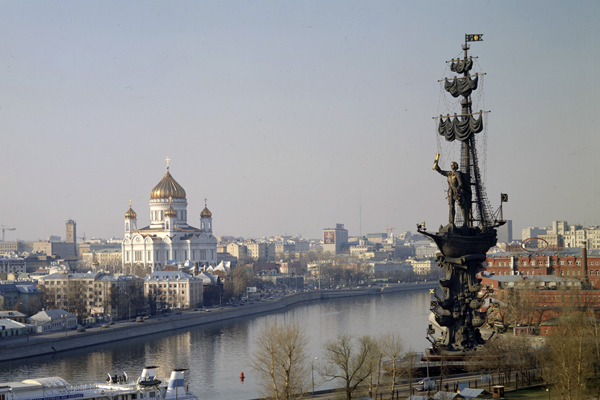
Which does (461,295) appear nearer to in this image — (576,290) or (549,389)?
(549,389)

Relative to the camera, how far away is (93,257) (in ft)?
510

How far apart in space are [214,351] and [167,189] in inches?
2587

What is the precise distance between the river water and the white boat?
141 inches

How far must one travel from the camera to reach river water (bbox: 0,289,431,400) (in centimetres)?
3953

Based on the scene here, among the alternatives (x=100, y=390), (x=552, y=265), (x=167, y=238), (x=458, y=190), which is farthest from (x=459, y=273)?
(x=167, y=238)

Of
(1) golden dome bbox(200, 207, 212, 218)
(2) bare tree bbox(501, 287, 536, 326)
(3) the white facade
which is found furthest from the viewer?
(1) golden dome bbox(200, 207, 212, 218)

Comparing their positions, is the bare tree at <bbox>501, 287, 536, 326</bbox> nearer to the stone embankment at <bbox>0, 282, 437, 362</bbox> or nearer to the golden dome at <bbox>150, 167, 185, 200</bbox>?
the stone embankment at <bbox>0, 282, 437, 362</bbox>

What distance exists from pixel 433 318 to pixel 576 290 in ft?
56.0

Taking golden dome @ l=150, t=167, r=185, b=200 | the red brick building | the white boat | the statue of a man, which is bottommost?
the white boat

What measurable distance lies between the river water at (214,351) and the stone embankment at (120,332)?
3.06ft

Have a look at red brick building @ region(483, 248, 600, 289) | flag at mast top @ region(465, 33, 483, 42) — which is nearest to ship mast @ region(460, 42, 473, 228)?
flag at mast top @ region(465, 33, 483, 42)

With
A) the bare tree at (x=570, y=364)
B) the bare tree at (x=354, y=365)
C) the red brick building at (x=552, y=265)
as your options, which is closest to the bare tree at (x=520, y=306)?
the red brick building at (x=552, y=265)

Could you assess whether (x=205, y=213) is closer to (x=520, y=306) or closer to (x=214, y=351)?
(x=214, y=351)

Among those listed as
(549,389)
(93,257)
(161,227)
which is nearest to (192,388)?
(549,389)
